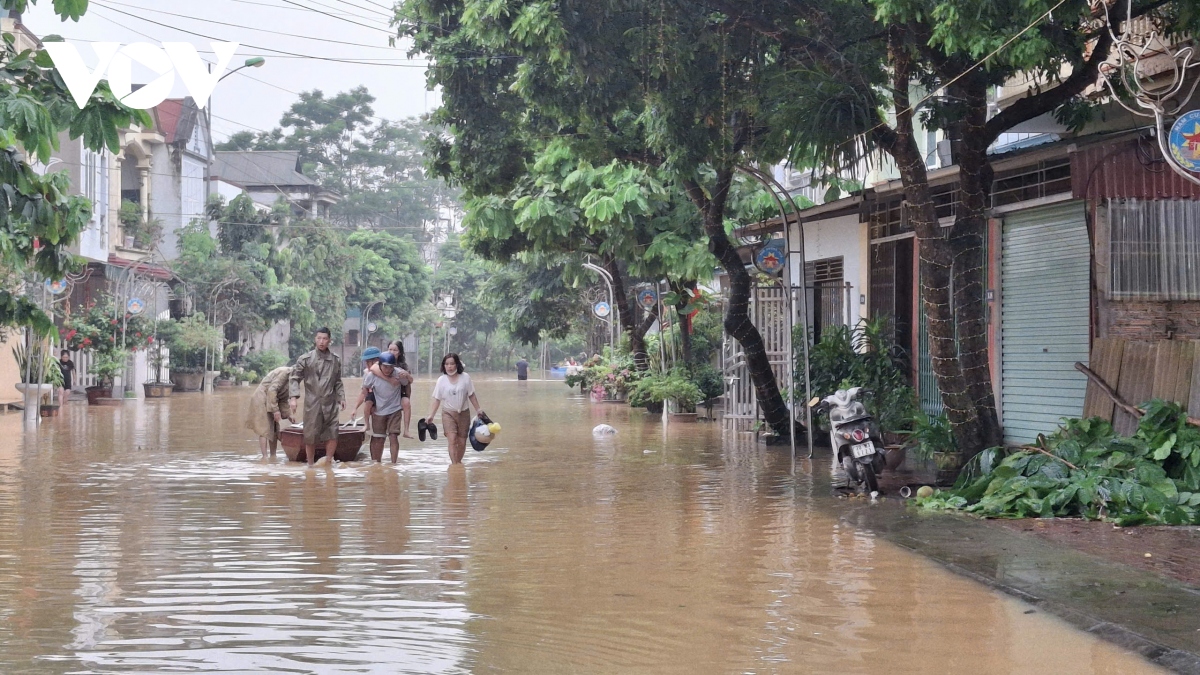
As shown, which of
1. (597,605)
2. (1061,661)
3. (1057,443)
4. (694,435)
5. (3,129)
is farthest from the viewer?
(694,435)

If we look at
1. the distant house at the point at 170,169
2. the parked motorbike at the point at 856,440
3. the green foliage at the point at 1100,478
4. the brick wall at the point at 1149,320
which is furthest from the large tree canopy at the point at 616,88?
the distant house at the point at 170,169

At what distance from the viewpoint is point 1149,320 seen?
1327 cm

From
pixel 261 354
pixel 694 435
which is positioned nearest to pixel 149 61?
pixel 694 435

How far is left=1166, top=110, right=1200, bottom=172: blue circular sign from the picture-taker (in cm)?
949

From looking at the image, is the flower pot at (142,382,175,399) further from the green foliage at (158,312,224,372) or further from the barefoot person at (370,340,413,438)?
the barefoot person at (370,340,413,438)

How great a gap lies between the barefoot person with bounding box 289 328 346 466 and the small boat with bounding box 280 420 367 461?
15.8 inches

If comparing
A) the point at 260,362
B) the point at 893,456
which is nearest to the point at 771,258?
the point at 893,456

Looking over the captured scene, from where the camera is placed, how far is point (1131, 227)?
13109 mm

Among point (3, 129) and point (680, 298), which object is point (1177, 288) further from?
point (680, 298)

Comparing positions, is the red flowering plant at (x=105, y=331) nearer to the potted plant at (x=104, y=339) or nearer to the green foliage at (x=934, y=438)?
the potted plant at (x=104, y=339)

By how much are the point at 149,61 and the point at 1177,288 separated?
378 inches

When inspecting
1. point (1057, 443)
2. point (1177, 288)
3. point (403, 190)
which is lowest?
point (1057, 443)

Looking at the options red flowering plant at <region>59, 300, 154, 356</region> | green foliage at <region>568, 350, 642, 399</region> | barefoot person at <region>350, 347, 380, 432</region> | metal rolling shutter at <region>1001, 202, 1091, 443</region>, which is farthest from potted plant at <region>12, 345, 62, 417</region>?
metal rolling shutter at <region>1001, 202, 1091, 443</region>

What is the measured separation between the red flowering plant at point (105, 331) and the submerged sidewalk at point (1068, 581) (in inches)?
999
